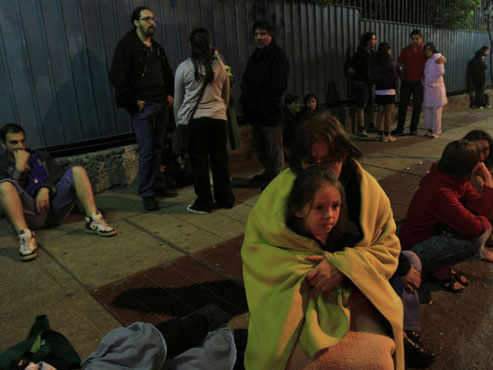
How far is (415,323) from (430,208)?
1.00 m

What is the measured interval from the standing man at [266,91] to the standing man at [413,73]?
4.74 m

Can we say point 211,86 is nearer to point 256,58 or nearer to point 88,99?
point 256,58

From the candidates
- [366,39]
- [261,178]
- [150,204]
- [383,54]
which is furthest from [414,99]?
[150,204]

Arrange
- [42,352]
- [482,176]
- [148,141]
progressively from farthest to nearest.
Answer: [148,141] < [482,176] < [42,352]

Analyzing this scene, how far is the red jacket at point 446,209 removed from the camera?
114 inches

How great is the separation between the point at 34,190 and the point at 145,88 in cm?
168

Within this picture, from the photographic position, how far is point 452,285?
3.02 m

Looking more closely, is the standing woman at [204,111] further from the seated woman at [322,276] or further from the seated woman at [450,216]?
the seated woman at [322,276]

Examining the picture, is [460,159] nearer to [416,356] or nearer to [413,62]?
[416,356]

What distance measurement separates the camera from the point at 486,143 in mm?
3506

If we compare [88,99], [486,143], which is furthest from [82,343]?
[88,99]

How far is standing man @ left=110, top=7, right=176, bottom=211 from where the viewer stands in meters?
4.67

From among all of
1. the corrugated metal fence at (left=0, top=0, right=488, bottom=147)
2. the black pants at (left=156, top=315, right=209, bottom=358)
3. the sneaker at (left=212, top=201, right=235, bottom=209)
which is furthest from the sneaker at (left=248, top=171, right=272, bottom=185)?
the black pants at (left=156, top=315, right=209, bottom=358)

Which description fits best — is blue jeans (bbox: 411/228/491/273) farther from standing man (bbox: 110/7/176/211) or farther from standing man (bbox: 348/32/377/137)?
standing man (bbox: 348/32/377/137)
